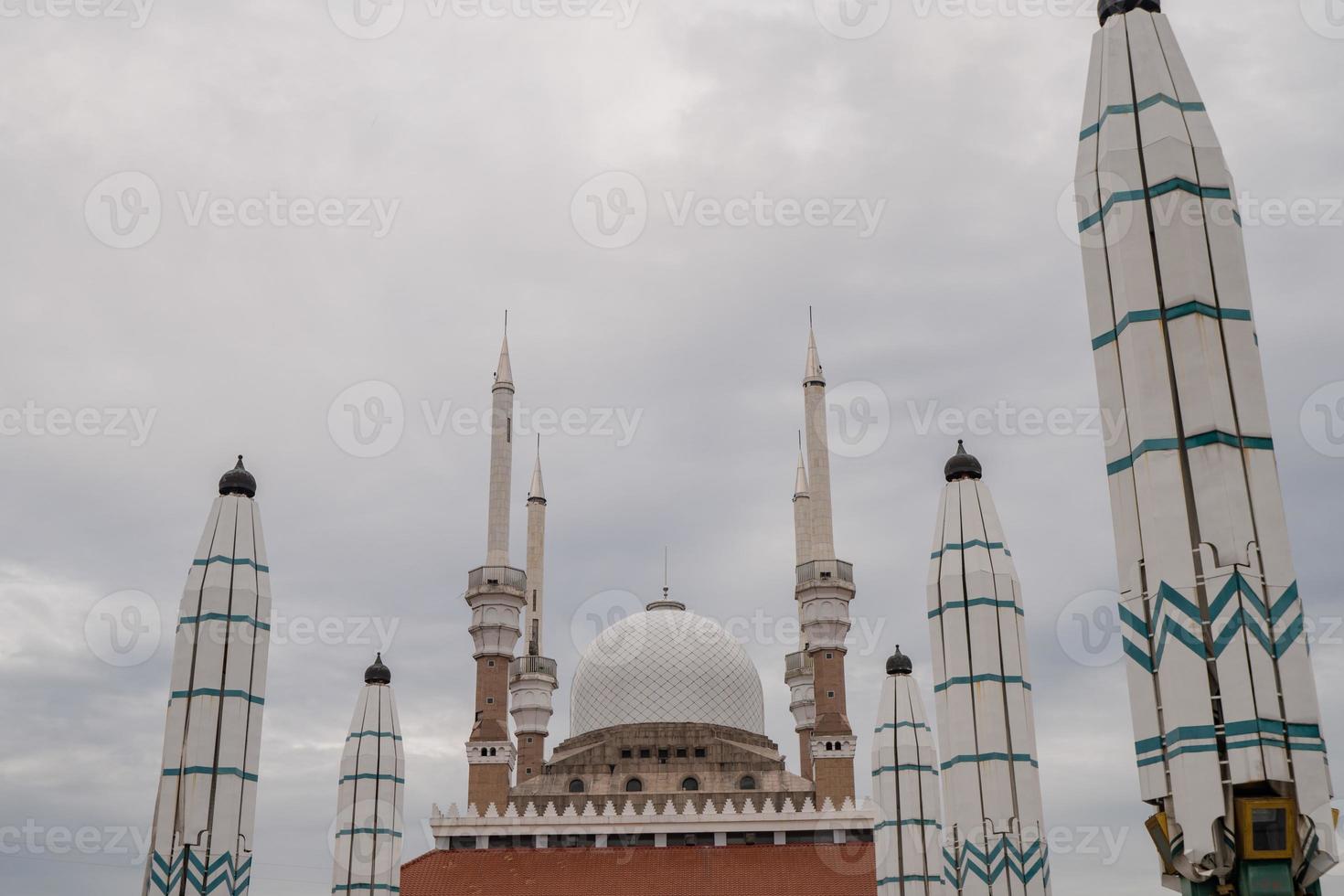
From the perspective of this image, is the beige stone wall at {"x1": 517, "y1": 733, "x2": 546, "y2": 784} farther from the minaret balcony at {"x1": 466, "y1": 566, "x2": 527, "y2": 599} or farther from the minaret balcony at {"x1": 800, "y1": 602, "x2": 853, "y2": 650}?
the minaret balcony at {"x1": 800, "y1": 602, "x2": 853, "y2": 650}

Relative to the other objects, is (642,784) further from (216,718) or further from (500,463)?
(216,718)

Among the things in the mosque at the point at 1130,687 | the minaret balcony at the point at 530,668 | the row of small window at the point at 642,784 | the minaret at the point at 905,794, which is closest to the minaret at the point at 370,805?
the mosque at the point at 1130,687

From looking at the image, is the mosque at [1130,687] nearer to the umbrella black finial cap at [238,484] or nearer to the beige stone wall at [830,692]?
the umbrella black finial cap at [238,484]

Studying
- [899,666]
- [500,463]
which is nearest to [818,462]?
[500,463]

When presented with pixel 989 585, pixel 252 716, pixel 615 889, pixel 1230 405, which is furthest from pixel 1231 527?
pixel 615 889

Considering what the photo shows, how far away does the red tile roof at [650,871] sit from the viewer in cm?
4322

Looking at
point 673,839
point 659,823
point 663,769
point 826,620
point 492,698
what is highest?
point 826,620

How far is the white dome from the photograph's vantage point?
→ 55219 millimetres

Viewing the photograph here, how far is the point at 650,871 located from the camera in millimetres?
44688

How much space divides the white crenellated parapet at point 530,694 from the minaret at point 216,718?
122ft

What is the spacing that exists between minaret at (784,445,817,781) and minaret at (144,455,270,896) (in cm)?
3530

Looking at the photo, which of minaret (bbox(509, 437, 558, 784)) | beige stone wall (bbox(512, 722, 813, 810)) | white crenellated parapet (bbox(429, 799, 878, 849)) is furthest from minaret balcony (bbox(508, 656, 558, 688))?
white crenellated parapet (bbox(429, 799, 878, 849))

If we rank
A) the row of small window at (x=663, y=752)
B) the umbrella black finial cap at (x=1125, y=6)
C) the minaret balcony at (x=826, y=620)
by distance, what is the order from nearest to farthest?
the umbrella black finial cap at (x=1125, y=6) < the minaret balcony at (x=826, y=620) < the row of small window at (x=663, y=752)

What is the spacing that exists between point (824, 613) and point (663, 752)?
30.4 ft
